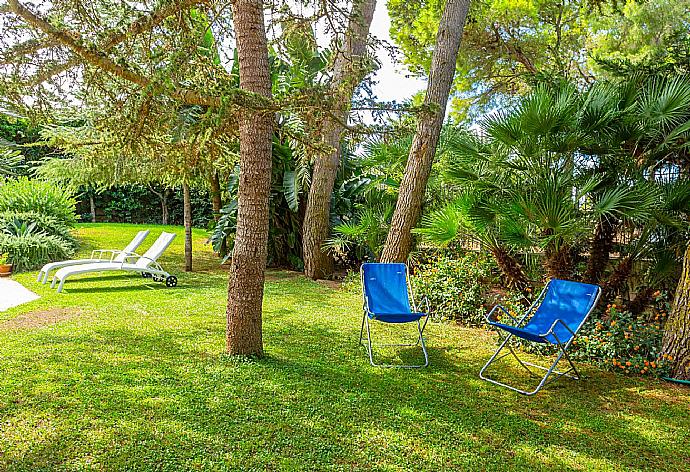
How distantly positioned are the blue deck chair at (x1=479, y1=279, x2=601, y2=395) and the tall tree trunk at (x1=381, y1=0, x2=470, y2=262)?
3.27 m

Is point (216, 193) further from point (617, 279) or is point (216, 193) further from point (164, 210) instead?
point (164, 210)

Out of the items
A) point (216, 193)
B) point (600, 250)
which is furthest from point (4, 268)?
point (600, 250)

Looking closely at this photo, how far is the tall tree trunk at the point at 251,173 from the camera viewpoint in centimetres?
492

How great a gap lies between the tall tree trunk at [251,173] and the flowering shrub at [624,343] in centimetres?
367

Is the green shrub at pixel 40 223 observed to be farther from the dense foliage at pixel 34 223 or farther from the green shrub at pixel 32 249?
the green shrub at pixel 32 249

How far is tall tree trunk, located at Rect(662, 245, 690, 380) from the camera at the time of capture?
5.08 metres

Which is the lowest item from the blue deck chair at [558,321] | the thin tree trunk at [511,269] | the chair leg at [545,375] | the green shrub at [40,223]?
the chair leg at [545,375]

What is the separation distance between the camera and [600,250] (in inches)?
252

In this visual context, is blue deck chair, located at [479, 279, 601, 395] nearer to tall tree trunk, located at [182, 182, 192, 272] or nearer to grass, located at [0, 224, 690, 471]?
grass, located at [0, 224, 690, 471]

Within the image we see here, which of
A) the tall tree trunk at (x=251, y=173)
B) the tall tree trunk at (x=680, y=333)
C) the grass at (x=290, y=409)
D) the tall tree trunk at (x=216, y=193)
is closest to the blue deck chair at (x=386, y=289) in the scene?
the grass at (x=290, y=409)

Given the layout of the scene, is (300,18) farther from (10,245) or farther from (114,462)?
(10,245)

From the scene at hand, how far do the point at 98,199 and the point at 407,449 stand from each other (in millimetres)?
21312

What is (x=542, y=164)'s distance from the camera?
613 cm

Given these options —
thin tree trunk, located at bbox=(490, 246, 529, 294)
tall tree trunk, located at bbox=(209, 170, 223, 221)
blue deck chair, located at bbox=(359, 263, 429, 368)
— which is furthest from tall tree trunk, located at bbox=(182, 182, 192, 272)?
thin tree trunk, located at bbox=(490, 246, 529, 294)
